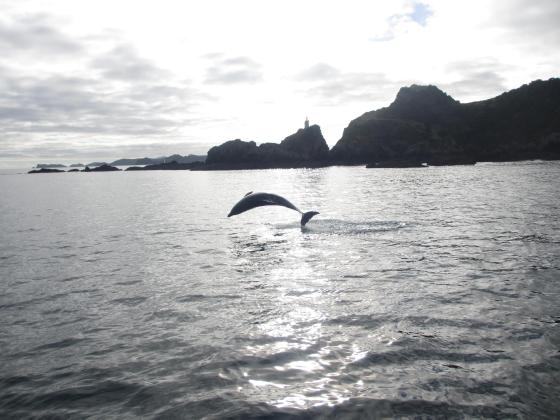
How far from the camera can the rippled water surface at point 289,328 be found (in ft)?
20.6

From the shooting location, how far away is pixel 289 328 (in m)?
9.10

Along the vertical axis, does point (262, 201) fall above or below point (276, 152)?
below

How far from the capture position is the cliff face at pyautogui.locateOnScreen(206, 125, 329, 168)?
188 metres

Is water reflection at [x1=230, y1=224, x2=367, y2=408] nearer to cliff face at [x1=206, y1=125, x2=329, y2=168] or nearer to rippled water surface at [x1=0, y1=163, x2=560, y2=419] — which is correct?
rippled water surface at [x1=0, y1=163, x2=560, y2=419]

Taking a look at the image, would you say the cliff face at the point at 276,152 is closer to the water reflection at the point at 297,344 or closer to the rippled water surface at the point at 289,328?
the rippled water surface at the point at 289,328

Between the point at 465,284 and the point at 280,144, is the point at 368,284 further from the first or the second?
the point at 280,144

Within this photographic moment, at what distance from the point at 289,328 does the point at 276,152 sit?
183 metres

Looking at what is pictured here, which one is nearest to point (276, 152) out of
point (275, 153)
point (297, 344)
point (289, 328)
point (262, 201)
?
point (275, 153)

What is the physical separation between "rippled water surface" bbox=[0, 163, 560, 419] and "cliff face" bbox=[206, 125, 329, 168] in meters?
171

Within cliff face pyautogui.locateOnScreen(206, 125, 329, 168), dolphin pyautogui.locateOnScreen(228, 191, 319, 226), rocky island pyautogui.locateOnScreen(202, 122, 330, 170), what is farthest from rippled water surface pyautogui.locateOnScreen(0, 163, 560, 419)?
cliff face pyautogui.locateOnScreen(206, 125, 329, 168)

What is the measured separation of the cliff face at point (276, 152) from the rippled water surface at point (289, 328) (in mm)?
170608

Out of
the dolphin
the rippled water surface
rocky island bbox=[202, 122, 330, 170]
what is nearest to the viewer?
the rippled water surface

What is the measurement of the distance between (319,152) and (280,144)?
Answer: 21451mm

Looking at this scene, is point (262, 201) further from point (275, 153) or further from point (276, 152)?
point (276, 152)
